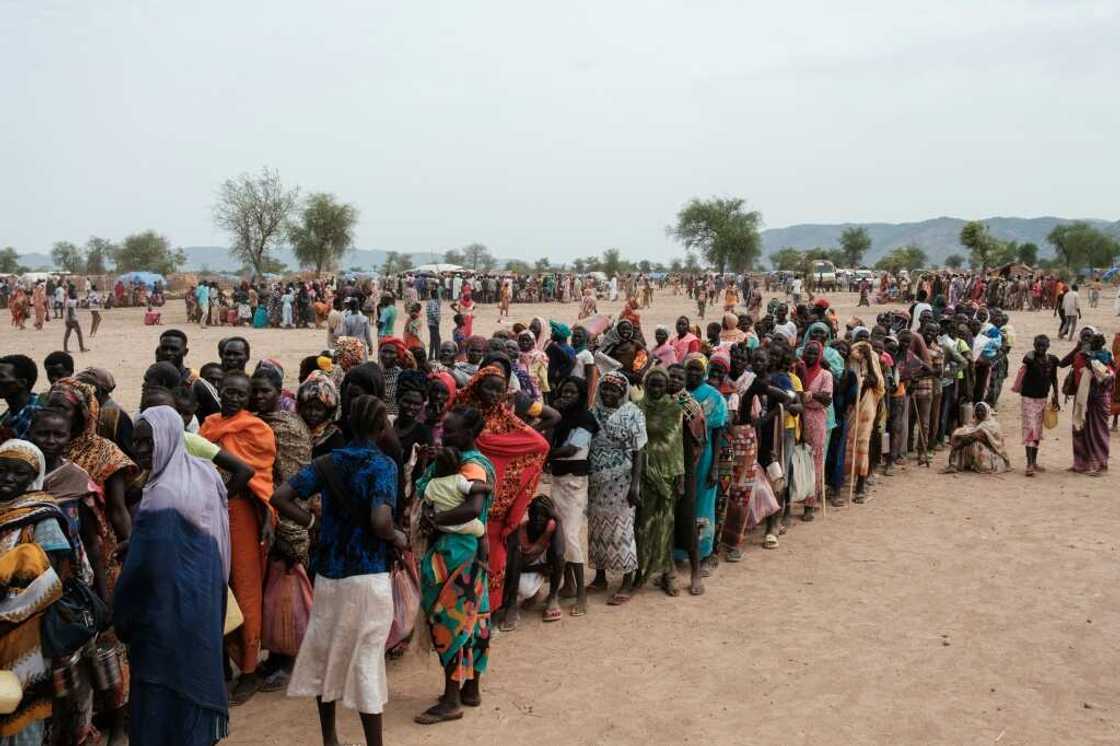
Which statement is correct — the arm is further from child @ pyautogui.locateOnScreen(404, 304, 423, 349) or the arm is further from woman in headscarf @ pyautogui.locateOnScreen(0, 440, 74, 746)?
child @ pyautogui.locateOnScreen(404, 304, 423, 349)

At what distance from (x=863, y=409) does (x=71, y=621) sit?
7.60 meters

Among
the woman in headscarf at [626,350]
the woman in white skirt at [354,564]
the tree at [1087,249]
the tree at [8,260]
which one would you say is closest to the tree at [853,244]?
the tree at [1087,249]

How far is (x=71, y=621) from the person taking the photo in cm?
343

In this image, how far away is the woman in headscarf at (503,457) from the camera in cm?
508

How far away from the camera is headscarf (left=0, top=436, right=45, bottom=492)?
3.41 metres

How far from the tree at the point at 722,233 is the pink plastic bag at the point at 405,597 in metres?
59.6

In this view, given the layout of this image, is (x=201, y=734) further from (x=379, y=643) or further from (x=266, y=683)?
(x=266, y=683)

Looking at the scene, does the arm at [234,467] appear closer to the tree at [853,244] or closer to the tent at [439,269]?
the tent at [439,269]

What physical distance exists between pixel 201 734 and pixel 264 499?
4.40ft

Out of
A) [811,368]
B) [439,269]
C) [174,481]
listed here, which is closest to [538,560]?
[174,481]

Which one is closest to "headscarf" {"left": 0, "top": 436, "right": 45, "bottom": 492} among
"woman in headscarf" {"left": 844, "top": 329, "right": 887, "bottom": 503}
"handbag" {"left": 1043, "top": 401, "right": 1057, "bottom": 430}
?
"woman in headscarf" {"left": 844, "top": 329, "right": 887, "bottom": 503}

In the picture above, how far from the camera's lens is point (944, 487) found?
988 cm

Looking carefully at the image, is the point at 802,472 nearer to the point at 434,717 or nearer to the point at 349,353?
the point at 349,353

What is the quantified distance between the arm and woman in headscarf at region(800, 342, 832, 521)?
5.32 meters
